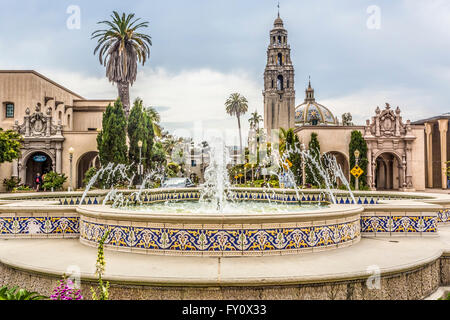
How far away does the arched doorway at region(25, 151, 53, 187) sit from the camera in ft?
98.5

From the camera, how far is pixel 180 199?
1533 centimetres

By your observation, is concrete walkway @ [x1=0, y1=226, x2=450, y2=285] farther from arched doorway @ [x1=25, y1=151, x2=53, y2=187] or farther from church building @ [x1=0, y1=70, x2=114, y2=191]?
arched doorway @ [x1=25, y1=151, x2=53, y2=187]

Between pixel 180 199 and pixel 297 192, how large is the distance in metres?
5.02

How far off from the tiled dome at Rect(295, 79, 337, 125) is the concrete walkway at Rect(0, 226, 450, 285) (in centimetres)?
6795

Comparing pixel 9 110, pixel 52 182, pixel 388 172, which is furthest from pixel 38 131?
pixel 388 172

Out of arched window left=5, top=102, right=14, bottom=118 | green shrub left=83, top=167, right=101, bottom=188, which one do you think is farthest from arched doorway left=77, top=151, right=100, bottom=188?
arched window left=5, top=102, right=14, bottom=118

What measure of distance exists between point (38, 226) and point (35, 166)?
90.9ft

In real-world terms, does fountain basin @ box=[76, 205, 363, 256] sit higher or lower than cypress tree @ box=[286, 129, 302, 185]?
lower

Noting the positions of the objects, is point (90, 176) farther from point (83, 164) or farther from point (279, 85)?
point (279, 85)

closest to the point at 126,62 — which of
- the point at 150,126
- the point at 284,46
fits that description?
the point at 150,126

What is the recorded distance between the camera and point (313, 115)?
7231 cm

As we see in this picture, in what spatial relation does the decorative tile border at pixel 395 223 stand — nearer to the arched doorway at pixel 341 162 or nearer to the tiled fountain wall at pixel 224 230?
the tiled fountain wall at pixel 224 230

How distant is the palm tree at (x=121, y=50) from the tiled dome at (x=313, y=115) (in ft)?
157

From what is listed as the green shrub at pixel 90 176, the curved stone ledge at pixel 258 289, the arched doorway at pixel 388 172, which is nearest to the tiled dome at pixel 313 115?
the arched doorway at pixel 388 172
